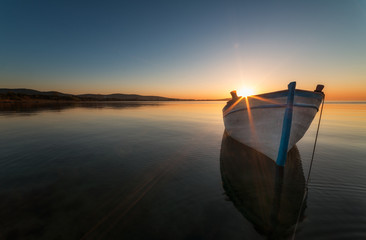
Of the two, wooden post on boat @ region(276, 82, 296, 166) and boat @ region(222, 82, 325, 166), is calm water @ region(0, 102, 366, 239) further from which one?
boat @ region(222, 82, 325, 166)

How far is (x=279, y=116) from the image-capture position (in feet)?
22.1

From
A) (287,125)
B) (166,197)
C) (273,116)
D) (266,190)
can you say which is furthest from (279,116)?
(166,197)

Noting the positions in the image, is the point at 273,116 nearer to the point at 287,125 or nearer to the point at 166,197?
the point at 287,125

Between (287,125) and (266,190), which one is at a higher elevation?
(287,125)

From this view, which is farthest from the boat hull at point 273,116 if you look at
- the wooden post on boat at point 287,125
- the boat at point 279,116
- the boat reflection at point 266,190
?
the boat reflection at point 266,190

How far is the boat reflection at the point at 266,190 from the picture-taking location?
11.7 ft

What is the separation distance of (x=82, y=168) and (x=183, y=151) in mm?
5075

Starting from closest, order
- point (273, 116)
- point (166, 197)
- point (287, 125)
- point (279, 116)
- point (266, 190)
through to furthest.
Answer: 1. point (166, 197)
2. point (266, 190)
3. point (287, 125)
4. point (279, 116)
5. point (273, 116)

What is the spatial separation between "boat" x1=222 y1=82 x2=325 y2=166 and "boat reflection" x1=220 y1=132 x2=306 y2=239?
0.91 metres

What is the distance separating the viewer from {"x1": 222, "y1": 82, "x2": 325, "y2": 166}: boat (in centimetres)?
643

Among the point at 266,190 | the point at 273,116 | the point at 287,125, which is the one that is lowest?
the point at 266,190

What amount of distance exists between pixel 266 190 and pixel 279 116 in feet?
11.7

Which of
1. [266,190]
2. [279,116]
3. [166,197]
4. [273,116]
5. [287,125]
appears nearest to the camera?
[166,197]

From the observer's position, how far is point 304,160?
25.0 feet
